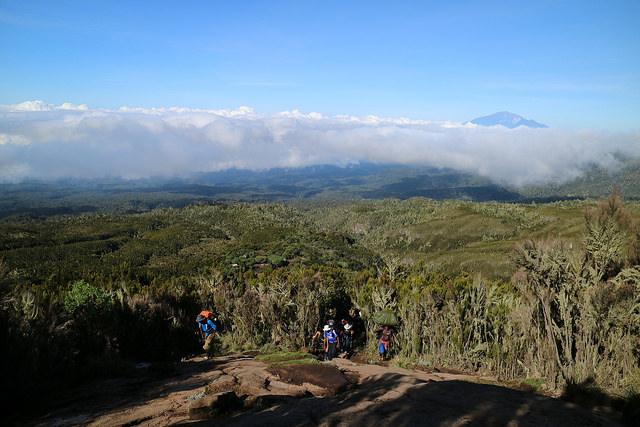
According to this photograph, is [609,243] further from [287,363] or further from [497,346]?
[287,363]

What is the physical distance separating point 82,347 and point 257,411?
7.80m

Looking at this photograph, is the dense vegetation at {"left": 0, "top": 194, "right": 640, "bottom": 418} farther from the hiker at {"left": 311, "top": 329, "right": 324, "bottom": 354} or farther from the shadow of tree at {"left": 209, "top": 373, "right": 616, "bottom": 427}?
the shadow of tree at {"left": 209, "top": 373, "right": 616, "bottom": 427}

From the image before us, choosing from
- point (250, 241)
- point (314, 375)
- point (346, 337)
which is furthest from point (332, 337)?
point (250, 241)

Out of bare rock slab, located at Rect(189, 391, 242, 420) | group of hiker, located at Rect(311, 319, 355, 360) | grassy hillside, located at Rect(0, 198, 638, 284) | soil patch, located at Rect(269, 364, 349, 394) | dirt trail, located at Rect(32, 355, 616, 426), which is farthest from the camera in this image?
grassy hillside, located at Rect(0, 198, 638, 284)

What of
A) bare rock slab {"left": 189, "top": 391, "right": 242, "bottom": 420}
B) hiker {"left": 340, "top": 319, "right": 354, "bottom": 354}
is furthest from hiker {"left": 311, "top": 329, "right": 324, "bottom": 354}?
bare rock slab {"left": 189, "top": 391, "right": 242, "bottom": 420}

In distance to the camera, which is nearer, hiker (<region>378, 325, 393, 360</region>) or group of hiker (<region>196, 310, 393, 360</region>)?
group of hiker (<region>196, 310, 393, 360</region>)

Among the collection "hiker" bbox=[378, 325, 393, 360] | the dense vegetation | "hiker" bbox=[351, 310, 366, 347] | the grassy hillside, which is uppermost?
the dense vegetation

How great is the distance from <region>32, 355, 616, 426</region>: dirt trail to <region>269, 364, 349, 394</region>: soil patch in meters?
0.03

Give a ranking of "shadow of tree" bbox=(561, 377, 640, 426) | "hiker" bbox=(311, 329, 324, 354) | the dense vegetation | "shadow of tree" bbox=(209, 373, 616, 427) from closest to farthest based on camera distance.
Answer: "shadow of tree" bbox=(209, 373, 616, 427) < "shadow of tree" bbox=(561, 377, 640, 426) < the dense vegetation < "hiker" bbox=(311, 329, 324, 354)

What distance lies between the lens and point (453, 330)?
46.6ft

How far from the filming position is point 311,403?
7.13 m

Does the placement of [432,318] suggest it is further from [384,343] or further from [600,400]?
[600,400]

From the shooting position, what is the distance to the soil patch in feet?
30.2

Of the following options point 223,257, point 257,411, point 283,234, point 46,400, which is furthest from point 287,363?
point 283,234
